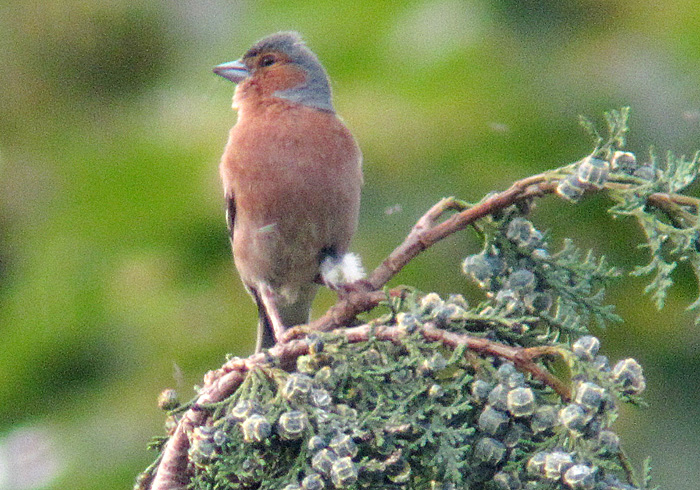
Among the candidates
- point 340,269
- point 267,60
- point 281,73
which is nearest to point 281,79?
point 281,73

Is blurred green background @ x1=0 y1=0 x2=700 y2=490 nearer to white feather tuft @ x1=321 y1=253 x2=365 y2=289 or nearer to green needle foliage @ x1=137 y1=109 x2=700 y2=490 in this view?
white feather tuft @ x1=321 y1=253 x2=365 y2=289

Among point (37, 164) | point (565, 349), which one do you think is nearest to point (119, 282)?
point (37, 164)

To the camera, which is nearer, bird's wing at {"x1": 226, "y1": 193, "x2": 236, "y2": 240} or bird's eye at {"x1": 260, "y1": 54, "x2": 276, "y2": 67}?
bird's wing at {"x1": 226, "y1": 193, "x2": 236, "y2": 240}

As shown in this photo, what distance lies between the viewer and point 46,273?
14.5ft

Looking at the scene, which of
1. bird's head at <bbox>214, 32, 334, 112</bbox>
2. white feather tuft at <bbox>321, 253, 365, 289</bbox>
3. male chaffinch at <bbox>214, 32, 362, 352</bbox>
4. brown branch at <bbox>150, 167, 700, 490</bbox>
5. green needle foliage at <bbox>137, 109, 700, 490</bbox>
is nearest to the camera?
green needle foliage at <bbox>137, 109, 700, 490</bbox>

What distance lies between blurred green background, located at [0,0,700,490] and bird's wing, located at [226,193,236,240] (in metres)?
0.33

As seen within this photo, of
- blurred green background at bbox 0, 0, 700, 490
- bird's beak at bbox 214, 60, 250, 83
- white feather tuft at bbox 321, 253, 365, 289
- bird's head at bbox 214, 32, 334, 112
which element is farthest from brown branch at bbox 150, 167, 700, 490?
bird's beak at bbox 214, 60, 250, 83

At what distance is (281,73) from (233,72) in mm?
216

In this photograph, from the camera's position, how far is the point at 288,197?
12.6ft

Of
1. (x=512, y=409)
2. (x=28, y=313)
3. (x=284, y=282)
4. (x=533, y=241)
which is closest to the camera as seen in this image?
(x=512, y=409)

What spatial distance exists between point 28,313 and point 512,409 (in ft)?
9.32

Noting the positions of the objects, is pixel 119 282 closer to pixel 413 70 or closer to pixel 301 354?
pixel 413 70

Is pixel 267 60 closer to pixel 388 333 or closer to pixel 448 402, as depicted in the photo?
pixel 388 333

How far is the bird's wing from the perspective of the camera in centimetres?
405
